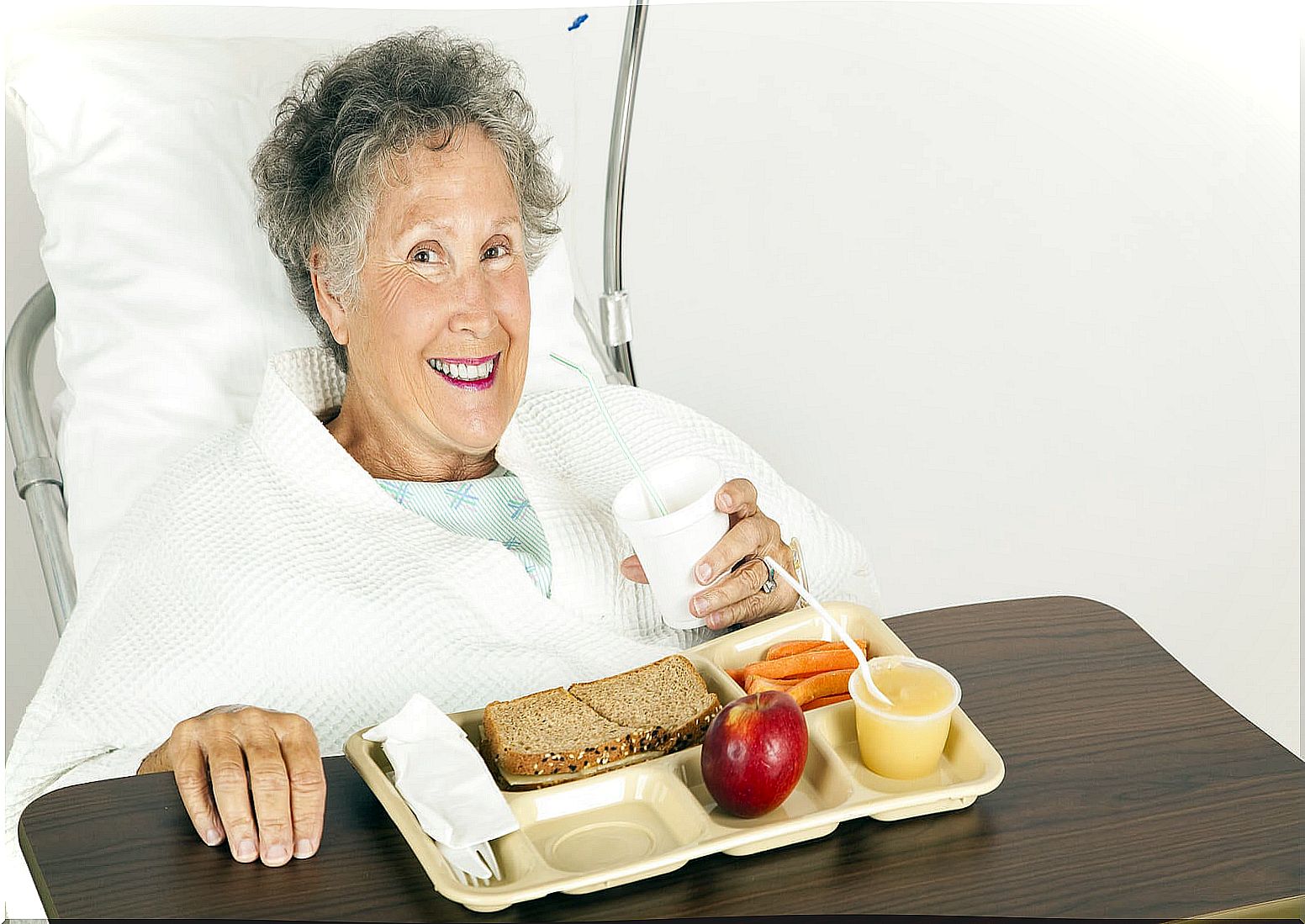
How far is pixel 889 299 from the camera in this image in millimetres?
3471

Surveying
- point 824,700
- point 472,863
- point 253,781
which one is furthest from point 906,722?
point 253,781

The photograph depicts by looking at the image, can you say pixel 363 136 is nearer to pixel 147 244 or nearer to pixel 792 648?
pixel 147 244

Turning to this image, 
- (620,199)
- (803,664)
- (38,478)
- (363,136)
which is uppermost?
(363,136)

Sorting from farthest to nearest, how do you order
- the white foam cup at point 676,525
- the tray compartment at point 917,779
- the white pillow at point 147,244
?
the white pillow at point 147,244 < the white foam cup at point 676,525 < the tray compartment at point 917,779

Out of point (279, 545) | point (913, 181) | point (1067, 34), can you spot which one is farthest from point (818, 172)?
point (279, 545)

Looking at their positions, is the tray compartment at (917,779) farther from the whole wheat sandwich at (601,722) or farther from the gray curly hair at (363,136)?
the gray curly hair at (363,136)

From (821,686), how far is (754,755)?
24 cm

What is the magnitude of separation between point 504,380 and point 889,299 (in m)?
1.75

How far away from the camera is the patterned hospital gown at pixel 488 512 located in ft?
6.22

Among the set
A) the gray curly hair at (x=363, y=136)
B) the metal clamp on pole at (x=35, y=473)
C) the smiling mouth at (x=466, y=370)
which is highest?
the gray curly hair at (x=363, y=136)

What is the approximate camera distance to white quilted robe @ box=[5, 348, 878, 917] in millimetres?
1607

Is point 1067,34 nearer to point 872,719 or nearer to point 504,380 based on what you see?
point 504,380

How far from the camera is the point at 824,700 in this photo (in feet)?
4.64

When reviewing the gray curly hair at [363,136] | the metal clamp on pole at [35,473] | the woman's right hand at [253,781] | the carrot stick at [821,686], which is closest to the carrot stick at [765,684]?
the carrot stick at [821,686]
